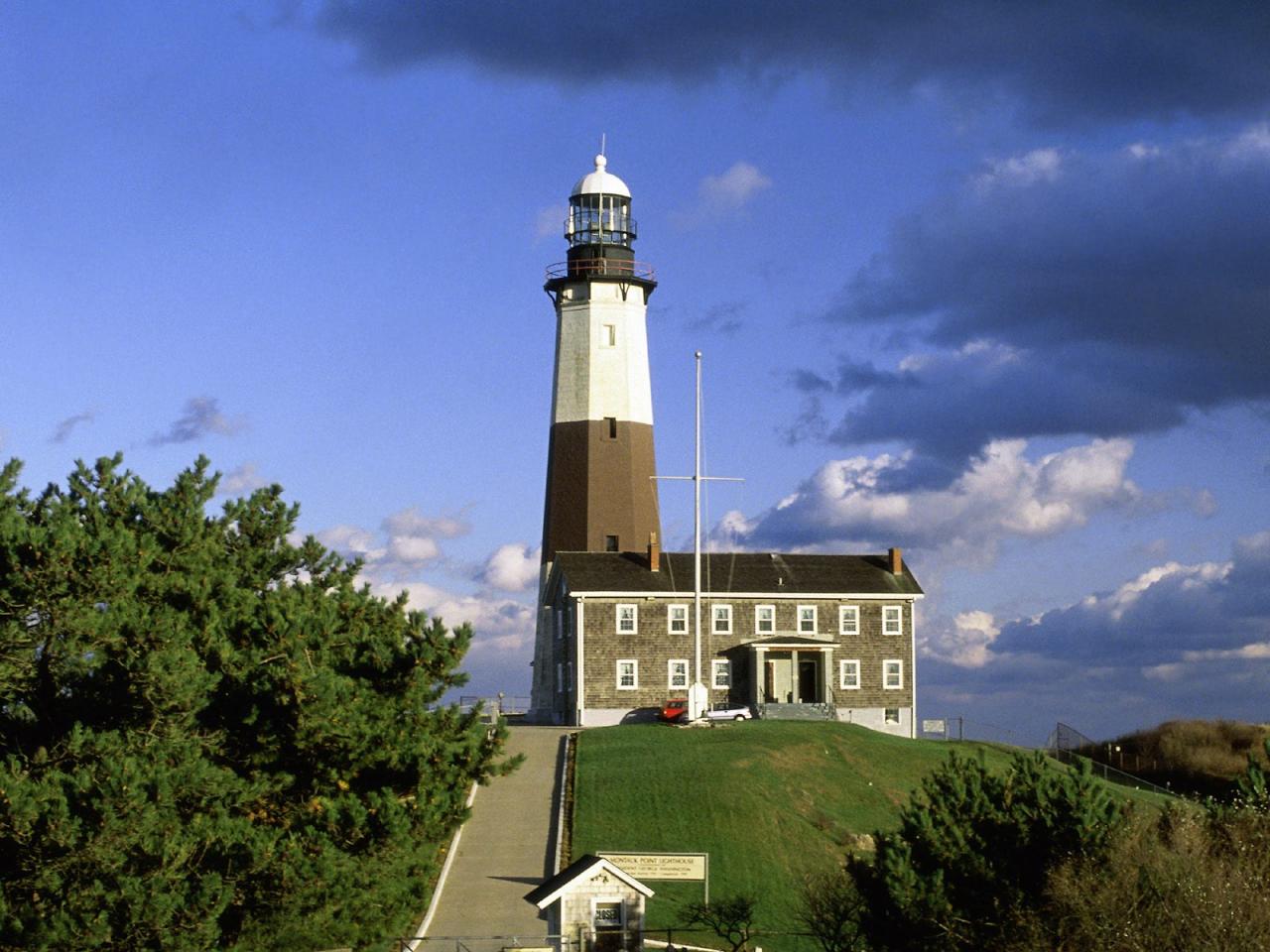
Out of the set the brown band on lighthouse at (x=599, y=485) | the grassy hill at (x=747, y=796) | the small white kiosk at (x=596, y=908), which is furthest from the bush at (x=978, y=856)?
the brown band on lighthouse at (x=599, y=485)

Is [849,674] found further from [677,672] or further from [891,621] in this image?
[677,672]

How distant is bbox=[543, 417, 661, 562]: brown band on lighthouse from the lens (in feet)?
202

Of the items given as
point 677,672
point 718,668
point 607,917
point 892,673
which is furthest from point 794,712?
point 607,917

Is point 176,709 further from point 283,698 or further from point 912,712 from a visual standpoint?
point 912,712

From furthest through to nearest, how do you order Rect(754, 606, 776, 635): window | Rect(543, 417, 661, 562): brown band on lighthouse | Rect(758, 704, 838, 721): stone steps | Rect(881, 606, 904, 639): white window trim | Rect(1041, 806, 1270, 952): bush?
Rect(543, 417, 661, 562): brown band on lighthouse, Rect(881, 606, 904, 639): white window trim, Rect(754, 606, 776, 635): window, Rect(758, 704, 838, 721): stone steps, Rect(1041, 806, 1270, 952): bush

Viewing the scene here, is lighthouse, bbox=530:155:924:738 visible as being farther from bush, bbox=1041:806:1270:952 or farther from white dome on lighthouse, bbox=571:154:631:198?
bush, bbox=1041:806:1270:952

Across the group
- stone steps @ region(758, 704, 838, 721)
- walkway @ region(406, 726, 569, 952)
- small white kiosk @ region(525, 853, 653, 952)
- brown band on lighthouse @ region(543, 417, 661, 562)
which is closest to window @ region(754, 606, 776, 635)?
stone steps @ region(758, 704, 838, 721)

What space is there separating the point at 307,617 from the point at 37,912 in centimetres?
631

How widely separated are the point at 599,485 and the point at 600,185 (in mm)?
11028

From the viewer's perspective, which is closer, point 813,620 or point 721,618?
point 721,618

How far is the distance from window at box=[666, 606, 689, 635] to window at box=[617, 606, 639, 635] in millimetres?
1066

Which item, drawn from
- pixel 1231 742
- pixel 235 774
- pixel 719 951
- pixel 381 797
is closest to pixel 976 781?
pixel 719 951

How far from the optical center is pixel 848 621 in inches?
2355

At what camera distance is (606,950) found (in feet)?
101
